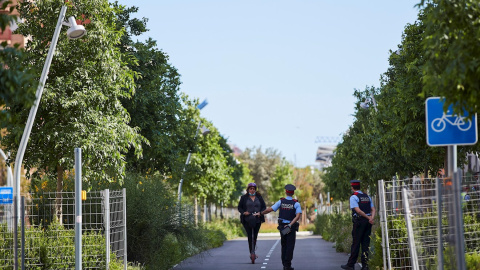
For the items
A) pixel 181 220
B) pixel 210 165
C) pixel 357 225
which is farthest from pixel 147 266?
pixel 210 165

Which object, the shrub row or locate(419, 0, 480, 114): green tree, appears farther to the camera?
the shrub row

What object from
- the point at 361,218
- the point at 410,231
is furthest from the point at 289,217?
the point at 410,231

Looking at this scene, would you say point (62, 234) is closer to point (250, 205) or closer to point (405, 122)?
point (250, 205)

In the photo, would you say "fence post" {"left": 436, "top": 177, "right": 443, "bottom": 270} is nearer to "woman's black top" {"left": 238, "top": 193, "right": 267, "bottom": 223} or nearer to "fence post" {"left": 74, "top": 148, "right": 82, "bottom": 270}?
"fence post" {"left": 74, "top": 148, "right": 82, "bottom": 270}

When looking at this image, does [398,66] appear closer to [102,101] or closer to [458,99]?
[102,101]

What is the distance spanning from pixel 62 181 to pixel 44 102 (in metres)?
2.09

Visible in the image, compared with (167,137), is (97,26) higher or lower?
higher

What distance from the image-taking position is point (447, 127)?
1047cm

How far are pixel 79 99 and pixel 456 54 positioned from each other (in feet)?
35.4

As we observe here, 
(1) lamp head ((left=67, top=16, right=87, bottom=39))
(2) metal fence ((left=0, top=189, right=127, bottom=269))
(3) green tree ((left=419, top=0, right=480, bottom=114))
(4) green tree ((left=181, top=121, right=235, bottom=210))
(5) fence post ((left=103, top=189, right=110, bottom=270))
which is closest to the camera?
(3) green tree ((left=419, top=0, right=480, bottom=114))

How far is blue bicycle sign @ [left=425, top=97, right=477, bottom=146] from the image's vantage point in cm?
1038

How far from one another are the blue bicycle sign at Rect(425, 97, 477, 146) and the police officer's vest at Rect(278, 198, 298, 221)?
350 inches

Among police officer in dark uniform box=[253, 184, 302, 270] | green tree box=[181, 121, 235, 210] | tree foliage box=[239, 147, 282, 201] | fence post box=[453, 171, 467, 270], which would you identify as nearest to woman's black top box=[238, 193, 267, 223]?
Answer: police officer in dark uniform box=[253, 184, 302, 270]

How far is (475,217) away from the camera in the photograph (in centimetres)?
1232
